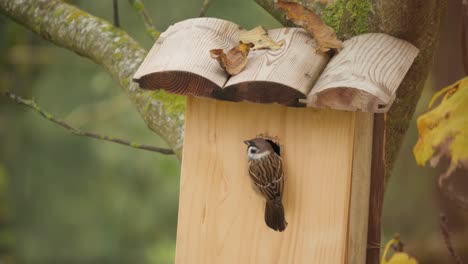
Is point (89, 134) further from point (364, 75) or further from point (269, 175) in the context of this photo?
point (364, 75)

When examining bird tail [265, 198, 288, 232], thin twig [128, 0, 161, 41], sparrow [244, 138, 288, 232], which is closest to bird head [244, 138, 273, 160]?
sparrow [244, 138, 288, 232]

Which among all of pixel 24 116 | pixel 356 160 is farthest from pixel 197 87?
pixel 24 116

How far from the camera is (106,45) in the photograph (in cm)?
265

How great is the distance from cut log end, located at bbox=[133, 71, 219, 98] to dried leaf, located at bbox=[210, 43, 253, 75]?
0.06m

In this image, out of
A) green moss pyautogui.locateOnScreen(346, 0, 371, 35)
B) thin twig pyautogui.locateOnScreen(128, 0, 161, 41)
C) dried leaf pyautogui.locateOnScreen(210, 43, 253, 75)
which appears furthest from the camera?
thin twig pyautogui.locateOnScreen(128, 0, 161, 41)

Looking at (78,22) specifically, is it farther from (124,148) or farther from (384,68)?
(124,148)

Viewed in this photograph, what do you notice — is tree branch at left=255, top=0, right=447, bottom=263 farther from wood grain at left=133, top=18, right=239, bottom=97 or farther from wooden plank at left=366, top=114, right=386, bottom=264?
wood grain at left=133, top=18, right=239, bottom=97

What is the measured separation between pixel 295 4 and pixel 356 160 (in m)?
0.44

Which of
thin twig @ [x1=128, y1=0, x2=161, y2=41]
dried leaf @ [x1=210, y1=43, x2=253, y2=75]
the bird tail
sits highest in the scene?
thin twig @ [x1=128, y1=0, x2=161, y2=41]

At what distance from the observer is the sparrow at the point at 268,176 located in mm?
1916

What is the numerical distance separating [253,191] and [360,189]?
29 cm

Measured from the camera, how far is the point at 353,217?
1959 millimetres

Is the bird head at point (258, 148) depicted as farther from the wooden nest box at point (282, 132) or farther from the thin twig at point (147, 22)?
the thin twig at point (147, 22)

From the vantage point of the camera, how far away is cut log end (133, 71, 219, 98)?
186cm
